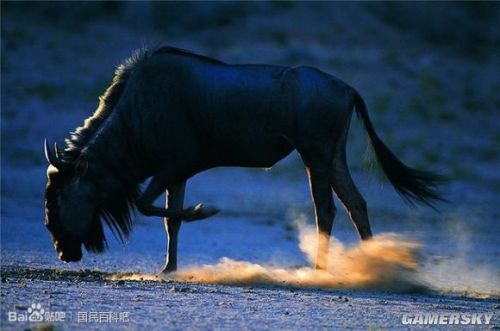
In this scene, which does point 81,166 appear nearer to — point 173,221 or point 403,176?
point 173,221

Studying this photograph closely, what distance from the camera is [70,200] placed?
8.92 meters

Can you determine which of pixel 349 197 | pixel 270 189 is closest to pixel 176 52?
→ pixel 349 197

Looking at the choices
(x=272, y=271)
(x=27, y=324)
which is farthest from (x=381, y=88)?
(x=27, y=324)

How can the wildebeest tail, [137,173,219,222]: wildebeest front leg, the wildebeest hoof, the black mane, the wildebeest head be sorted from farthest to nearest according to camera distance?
the wildebeest tail → the black mane → the wildebeest head → [137,173,219,222]: wildebeest front leg → the wildebeest hoof

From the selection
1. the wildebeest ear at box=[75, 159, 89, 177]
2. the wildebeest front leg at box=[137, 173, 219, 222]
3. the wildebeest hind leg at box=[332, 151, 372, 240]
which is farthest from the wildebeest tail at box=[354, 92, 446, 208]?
the wildebeest ear at box=[75, 159, 89, 177]

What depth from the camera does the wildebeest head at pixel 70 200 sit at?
29.3ft

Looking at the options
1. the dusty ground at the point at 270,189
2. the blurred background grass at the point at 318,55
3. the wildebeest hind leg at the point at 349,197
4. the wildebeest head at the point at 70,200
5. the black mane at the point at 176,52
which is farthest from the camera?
the blurred background grass at the point at 318,55

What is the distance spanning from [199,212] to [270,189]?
793 centimetres

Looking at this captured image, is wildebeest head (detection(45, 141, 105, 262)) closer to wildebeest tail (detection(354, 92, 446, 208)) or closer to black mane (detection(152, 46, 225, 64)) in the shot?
black mane (detection(152, 46, 225, 64))

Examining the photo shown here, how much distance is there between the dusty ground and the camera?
25.0 ft

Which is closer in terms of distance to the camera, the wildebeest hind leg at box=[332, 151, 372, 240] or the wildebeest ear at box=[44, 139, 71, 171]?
the wildebeest ear at box=[44, 139, 71, 171]

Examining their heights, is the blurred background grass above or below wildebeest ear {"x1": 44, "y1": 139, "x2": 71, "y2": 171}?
above

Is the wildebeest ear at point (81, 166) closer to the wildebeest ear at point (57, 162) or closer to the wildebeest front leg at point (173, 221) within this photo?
the wildebeest ear at point (57, 162)

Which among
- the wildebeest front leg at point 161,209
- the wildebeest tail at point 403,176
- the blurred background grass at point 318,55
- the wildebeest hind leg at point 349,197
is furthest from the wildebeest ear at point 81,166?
the blurred background grass at point 318,55
